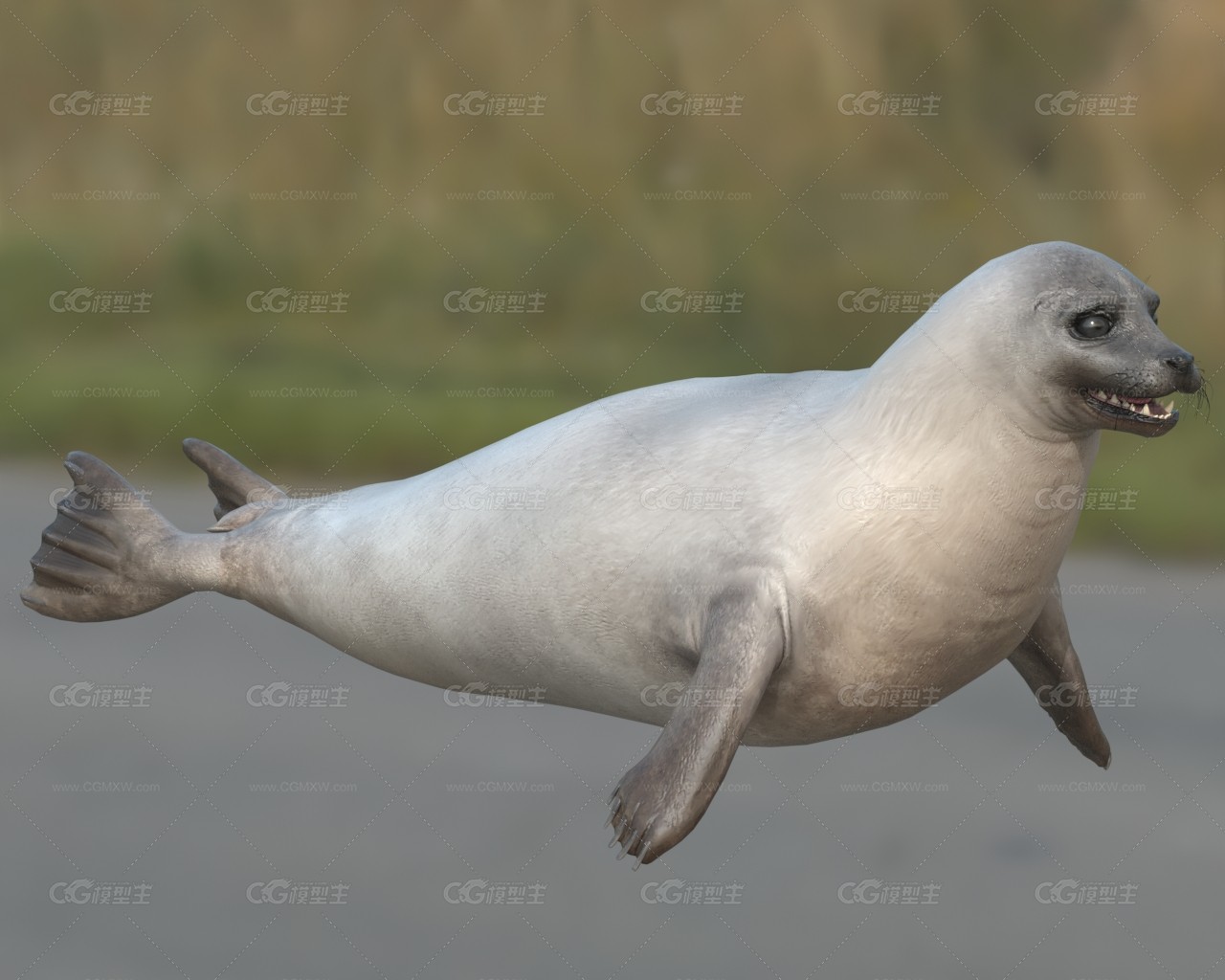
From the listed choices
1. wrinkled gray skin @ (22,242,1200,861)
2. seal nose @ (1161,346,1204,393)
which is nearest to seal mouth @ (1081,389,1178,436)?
wrinkled gray skin @ (22,242,1200,861)

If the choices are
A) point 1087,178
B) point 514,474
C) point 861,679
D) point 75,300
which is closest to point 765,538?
point 861,679

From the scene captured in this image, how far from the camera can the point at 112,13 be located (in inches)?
591

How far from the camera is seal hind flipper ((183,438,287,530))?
8500 mm

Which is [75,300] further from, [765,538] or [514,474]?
[765,538]

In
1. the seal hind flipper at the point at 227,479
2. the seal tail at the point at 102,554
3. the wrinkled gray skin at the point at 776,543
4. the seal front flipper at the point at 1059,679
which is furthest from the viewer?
the seal hind flipper at the point at 227,479

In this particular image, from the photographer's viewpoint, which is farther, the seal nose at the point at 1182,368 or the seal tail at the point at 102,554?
the seal tail at the point at 102,554

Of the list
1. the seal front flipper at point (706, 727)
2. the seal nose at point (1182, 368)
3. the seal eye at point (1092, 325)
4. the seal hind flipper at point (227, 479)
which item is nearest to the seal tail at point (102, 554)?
the seal hind flipper at point (227, 479)

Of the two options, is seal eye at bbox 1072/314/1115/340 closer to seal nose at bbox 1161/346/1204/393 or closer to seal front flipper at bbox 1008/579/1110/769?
seal nose at bbox 1161/346/1204/393

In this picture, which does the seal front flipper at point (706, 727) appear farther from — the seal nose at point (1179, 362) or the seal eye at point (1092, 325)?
the seal nose at point (1179, 362)

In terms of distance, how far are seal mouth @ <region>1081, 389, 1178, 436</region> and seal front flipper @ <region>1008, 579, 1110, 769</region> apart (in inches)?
48.8

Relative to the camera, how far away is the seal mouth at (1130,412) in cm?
612

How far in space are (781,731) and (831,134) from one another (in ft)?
25.0

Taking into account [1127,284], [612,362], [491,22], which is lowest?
[612,362]

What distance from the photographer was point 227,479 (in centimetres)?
858
